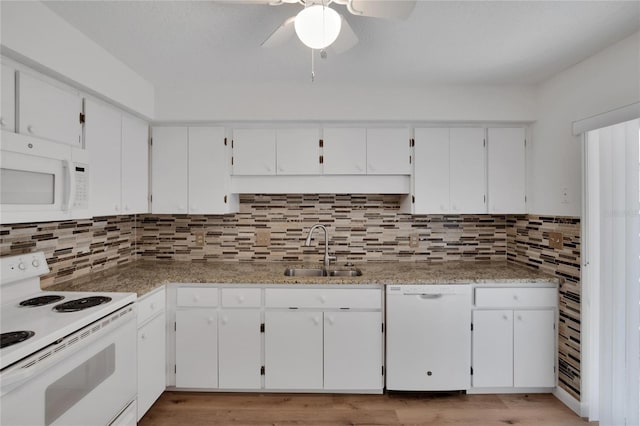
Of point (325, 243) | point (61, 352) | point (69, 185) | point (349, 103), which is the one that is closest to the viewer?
point (61, 352)

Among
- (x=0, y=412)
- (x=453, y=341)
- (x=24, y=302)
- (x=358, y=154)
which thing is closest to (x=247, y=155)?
(x=358, y=154)

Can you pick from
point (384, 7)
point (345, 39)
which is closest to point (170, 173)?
point (345, 39)

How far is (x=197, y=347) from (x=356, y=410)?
3.91ft

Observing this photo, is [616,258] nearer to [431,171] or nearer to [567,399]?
[567,399]

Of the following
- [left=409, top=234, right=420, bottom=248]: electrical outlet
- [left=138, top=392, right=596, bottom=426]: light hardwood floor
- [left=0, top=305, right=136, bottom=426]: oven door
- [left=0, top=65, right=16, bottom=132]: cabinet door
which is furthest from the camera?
[left=409, top=234, right=420, bottom=248]: electrical outlet

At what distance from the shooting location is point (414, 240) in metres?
2.85

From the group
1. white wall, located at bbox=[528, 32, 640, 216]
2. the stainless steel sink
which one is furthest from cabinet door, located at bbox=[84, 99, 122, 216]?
white wall, located at bbox=[528, 32, 640, 216]

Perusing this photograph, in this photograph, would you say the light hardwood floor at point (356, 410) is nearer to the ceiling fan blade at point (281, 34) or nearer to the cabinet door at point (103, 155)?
the cabinet door at point (103, 155)

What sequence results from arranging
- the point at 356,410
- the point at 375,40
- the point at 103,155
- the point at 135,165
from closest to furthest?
1. the point at 375,40
2. the point at 103,155
3. the point at 356,410
4. the point at 135,165

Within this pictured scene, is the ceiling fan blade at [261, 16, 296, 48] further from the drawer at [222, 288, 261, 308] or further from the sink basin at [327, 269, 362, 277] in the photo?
the sink basin at [327, 269, 362, 277]

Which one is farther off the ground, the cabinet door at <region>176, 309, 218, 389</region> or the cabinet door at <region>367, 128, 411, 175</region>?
the cabinet door at <region>367, 128, 411, 175</region>

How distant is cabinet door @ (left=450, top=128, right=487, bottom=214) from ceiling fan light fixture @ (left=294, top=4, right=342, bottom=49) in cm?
172

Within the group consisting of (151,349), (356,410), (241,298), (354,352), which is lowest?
(356,410)

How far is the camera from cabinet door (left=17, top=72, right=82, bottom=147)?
1.47m
